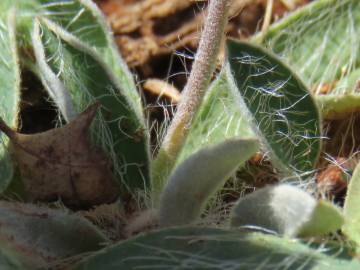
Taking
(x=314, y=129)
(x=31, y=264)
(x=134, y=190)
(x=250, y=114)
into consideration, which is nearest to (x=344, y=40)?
(x=314, y=129)

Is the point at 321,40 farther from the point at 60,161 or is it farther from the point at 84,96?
the point at 60,161

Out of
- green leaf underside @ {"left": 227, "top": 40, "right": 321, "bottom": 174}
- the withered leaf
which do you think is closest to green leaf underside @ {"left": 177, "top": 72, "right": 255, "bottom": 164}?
green leaf underside @ {"left": 227, "top": 40, "right": 321, "bottom": 174}

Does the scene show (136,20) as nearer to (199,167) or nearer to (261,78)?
(261,78)

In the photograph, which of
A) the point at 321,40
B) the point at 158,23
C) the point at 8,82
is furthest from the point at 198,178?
the point at 158,23

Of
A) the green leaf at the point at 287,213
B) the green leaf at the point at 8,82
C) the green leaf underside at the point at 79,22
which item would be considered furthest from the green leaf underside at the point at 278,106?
the green leaf at the point at 8,82

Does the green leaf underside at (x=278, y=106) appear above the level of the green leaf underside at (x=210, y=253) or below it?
above

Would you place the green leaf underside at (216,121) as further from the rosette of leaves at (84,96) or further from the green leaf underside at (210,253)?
the green leaf underside at (210,253)
